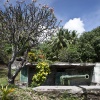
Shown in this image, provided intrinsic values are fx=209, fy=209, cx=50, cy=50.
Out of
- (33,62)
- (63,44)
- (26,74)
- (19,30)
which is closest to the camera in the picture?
(19,30)

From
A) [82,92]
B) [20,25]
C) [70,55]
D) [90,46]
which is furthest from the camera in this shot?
[90,46]

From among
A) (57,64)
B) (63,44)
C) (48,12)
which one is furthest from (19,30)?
(63,44)

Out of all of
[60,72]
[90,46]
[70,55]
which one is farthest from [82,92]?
[90,46]

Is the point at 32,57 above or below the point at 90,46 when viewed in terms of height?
below

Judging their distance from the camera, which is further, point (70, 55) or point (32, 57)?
point (70, 55)

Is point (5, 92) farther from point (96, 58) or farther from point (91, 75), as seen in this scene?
point (96, 58)

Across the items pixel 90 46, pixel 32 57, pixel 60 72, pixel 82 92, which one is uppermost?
pixel 90 46

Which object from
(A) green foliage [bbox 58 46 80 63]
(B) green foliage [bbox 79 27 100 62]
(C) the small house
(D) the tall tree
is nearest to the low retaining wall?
(D) the tall tree

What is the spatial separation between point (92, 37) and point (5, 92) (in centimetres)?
2864

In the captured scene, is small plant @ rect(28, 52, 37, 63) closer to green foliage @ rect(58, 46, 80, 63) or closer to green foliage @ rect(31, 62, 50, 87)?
green foliage @ rect(31, 62, 50, 87)

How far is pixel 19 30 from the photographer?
41.1ft

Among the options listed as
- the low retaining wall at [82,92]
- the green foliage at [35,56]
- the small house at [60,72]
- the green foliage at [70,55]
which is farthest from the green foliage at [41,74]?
the low retaining wall at [82,92]

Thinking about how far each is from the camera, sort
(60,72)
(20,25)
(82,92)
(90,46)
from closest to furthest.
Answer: (82,92), (20,25), (60,72), (90,46)

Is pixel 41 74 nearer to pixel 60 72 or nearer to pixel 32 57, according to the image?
pixel 32 57
